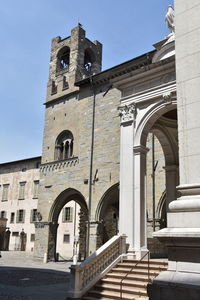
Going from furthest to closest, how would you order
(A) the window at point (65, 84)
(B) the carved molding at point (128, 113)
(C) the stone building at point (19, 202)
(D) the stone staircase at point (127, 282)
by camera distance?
(C) the stone building at point (19, 202) → (A) the window at point (65, 84) → (B) the carved molding at point (128, 113) → (D) the stone staircase at point (127, 282)

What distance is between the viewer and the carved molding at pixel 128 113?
11222 mm

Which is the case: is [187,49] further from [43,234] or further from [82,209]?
[82,209]

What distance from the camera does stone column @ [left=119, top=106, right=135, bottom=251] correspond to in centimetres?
1029

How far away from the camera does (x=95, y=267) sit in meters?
9.11

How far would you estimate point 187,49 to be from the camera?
550cm

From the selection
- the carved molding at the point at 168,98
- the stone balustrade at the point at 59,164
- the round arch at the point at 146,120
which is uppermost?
the stone balustrade at the point at 59,164

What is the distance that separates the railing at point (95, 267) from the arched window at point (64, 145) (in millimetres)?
18017

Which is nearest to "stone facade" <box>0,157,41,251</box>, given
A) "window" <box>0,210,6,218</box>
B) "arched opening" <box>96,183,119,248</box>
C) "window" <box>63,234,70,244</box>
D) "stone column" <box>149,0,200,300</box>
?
"window" <box>0,210,6,218</box>

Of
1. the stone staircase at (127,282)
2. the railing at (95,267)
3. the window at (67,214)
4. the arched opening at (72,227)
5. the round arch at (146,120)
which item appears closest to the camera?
the stone staircase at (127,282)

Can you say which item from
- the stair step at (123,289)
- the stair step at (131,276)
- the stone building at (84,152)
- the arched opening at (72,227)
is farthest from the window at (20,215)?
the stair step at (123,289)

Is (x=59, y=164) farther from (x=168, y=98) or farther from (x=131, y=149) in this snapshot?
(x=168, y=98)

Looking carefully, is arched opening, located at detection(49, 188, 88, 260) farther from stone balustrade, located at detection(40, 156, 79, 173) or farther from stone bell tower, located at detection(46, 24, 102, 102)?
stone bell tower, located at detection(46, 24, 102, 102)

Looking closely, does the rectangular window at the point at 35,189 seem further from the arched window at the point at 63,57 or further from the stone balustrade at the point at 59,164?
the arched window at the point at 63,57

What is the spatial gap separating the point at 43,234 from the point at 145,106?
1869cm
